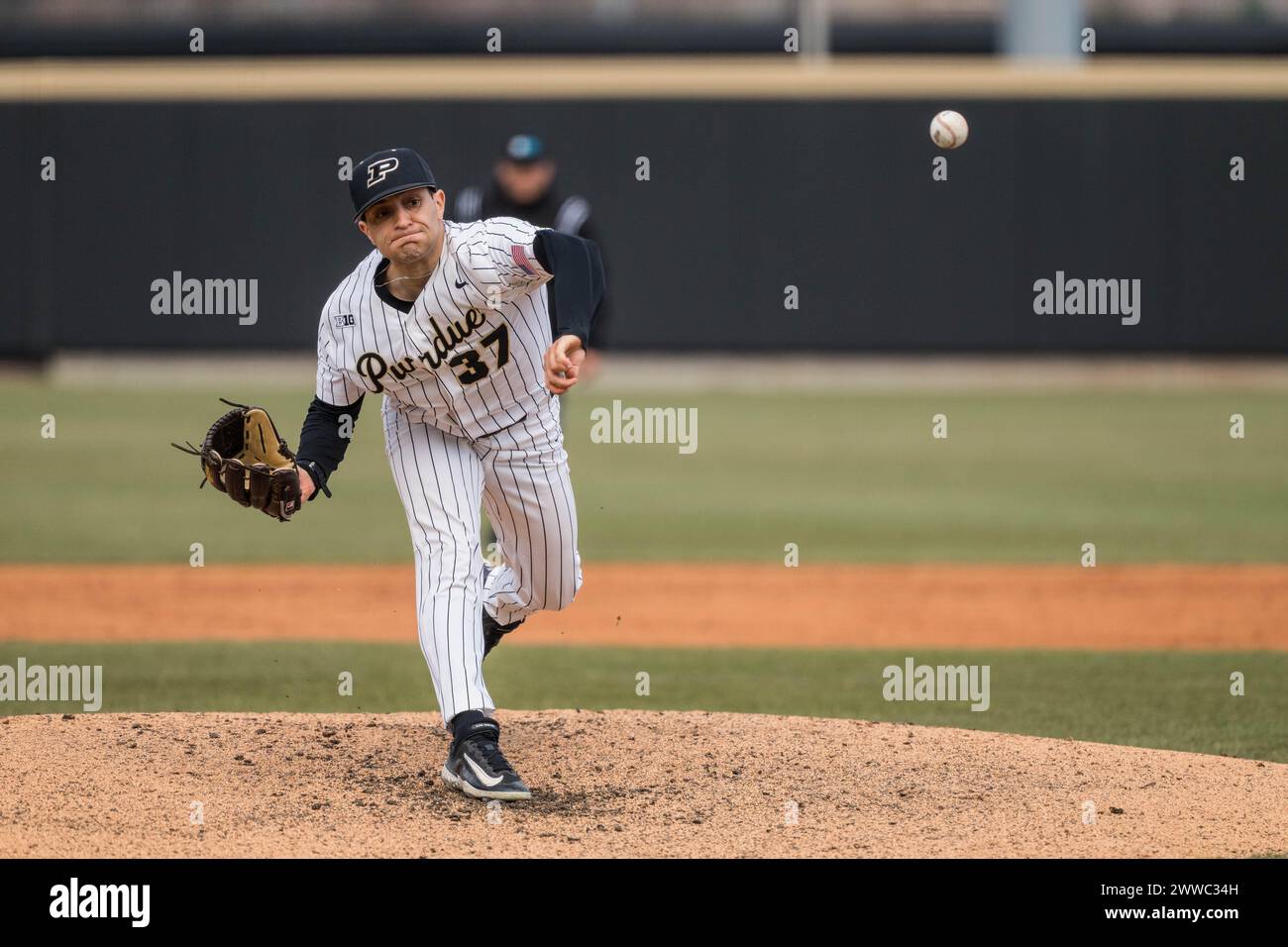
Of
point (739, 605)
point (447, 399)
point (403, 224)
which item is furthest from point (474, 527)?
point (739, 605)

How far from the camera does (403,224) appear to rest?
4.61m

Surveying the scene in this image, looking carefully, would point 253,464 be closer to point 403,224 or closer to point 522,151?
point 403,224

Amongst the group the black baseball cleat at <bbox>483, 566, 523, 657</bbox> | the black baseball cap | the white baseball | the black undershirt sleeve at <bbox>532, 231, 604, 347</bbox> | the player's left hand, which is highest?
the white baseball

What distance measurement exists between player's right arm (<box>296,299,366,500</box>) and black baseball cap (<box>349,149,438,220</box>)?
1.45 ft

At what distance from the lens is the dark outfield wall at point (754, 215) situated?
17750 mm

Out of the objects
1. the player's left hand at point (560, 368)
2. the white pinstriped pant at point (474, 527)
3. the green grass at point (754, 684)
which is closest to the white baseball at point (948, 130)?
the green grass at point (754, 684)

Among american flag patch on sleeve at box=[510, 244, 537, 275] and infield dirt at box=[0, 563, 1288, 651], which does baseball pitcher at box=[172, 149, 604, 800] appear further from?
infield dirt at box=[0, 563, 1288, 651]

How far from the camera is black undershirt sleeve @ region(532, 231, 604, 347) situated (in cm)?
445

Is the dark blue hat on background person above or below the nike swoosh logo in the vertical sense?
above

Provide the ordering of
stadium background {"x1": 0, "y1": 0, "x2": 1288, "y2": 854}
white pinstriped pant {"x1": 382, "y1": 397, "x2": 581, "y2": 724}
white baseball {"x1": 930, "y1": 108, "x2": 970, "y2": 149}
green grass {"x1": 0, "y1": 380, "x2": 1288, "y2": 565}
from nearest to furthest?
white pinstriped pant {"x1": 382, "y1": 397, "x2": 581, "y2": 724} → white baseball {"x1": 930, "y1": 108, "x2": 970, "y2": 149} → green grass {"x1": 0, "y1": 380, "x2": 1288, "y2": 565} → stadium background {"x1": 0, "y1": 0, "x2": 1288, "y2": 854}

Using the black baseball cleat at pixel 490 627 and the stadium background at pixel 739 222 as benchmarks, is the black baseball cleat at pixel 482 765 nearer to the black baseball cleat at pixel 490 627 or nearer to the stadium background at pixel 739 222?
the black baseball cleat at pixel 490 627

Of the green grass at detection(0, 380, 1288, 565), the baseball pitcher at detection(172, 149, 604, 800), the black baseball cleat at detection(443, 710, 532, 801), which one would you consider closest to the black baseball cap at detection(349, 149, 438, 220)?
the baseball pitcher at detection(172, 149, 604, 800)

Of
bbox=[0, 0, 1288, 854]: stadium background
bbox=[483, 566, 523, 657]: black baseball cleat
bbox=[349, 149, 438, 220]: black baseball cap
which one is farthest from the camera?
bbox=[0, 0, 1288, 854]: stadium background
